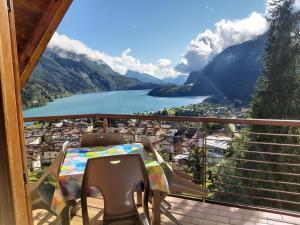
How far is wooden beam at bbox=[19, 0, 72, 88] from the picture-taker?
7.71 feet

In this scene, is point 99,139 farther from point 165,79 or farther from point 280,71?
point 280,71

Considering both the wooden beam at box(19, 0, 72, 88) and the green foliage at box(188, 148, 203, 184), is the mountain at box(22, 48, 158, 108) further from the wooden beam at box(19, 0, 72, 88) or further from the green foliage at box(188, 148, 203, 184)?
the green foliage at box(188, 148, 203, 184)

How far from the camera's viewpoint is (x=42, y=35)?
2.55m

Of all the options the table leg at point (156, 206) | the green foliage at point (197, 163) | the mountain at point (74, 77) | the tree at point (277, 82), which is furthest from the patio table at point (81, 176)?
the tree at point (277, 82)

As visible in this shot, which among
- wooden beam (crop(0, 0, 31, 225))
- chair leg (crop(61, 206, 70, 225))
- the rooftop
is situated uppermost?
wooden beam (crop(0, 0, 31, 225))

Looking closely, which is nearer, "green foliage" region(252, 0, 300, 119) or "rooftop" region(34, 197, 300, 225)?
"rooftop" region(34, 197, 300, 225)

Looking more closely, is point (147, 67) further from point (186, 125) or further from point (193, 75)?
point (186, 125)

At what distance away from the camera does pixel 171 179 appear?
202cm

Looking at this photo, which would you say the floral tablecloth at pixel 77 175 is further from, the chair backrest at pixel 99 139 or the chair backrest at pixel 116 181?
the chair backrest at pixel 99 139

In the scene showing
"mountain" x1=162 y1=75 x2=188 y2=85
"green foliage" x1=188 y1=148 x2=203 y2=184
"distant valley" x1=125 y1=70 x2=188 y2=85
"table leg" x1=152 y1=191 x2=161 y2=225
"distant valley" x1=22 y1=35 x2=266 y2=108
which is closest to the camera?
"table leg" x1=152 y1=191 x2=161 y2=225

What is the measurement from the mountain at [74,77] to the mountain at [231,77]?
4.90 feet

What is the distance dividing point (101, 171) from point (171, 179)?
2.18 ft

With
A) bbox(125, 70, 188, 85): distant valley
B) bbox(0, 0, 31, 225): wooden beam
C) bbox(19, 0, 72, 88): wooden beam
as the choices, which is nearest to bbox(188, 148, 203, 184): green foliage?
bbox(19, 0, 72, 88): wooden beam

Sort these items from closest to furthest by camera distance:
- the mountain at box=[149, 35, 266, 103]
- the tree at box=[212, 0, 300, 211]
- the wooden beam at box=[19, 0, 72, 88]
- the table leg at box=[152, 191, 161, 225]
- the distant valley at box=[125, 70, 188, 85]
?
the table leg at box=[152, 191, 161, 225]
the wooden beam at box=[19, 0, 72, 88]
the tree at box=[212, 0, 300, 211]
the mountain at box=[149, 35, 266, 103]
the distant valley at box=[125, 70, 188, 85]
